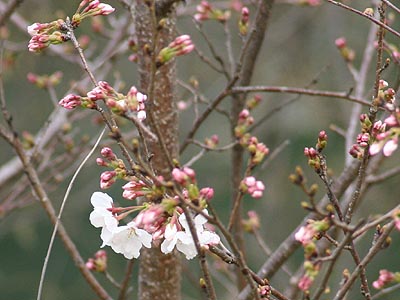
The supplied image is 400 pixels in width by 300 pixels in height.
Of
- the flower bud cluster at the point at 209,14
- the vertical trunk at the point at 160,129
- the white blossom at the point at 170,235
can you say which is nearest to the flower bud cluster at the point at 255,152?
the white blossom at the point at 170,235

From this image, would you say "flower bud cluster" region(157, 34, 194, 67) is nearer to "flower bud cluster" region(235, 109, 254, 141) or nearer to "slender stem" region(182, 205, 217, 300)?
"slender stem" region(182, 205, 217, 300)

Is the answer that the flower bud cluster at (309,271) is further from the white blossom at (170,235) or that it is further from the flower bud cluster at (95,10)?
the flower bud cluster at (95,10)

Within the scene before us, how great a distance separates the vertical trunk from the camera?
74.2 inches

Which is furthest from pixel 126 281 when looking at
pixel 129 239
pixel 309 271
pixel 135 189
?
pixel 309 271

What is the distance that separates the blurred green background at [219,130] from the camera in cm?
529

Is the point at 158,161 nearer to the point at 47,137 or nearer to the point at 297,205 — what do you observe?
the point at 47,137

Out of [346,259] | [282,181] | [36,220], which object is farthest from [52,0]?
[346,259]

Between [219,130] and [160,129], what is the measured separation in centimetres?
365

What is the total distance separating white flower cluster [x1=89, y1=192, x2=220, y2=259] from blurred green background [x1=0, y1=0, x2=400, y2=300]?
3829mm

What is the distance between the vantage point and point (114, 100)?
1.12m

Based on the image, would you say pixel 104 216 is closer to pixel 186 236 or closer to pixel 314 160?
pixel 186 236

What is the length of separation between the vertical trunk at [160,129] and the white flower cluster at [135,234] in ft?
1.92

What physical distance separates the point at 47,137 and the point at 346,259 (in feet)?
7.82

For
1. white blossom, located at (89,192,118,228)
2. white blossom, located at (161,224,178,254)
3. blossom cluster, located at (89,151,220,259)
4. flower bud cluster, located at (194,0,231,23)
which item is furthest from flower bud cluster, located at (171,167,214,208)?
flower bud cluster, located at (194,0,231,23)
